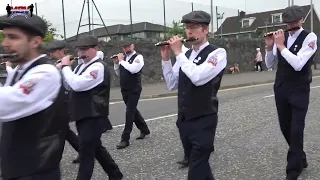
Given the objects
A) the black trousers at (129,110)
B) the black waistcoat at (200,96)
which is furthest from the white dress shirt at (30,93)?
the black trousers at (129,110)

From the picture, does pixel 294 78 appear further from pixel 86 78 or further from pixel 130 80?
pixel 130 80

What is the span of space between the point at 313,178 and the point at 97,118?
8.39 feet

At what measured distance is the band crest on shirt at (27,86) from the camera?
2.45 metres

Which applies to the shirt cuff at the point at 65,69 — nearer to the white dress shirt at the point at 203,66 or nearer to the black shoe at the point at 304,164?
the white dress shirt at the point at 203,66

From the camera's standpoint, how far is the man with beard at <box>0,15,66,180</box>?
2.45m

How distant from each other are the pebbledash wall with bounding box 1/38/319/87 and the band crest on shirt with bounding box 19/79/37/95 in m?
11.1

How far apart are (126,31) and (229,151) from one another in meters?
20.9

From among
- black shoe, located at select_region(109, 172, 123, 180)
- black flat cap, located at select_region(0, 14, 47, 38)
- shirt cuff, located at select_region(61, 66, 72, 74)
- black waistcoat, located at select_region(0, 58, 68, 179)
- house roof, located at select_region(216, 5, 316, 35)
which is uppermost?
house roof, located at select_region(216, 5, 316, 35)

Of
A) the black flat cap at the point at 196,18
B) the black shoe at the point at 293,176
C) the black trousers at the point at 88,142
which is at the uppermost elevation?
the black flat cap at the point at 196,18

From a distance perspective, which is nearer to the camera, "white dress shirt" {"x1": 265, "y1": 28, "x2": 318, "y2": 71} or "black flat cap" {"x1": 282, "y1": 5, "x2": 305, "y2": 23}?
"white dress shirt" {"x1": 265, "y1": 28, "x2": 318, "y2": 71}

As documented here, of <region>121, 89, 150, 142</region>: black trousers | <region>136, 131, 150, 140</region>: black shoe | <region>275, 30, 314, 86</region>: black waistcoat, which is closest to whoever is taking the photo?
<region>275, 30, 314, 86</region>: black waistcoat

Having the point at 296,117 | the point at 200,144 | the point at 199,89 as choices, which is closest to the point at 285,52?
the point at 296,117

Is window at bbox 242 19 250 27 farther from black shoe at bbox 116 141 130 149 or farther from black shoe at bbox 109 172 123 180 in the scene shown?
black shoe at bbox 109 172 123 180

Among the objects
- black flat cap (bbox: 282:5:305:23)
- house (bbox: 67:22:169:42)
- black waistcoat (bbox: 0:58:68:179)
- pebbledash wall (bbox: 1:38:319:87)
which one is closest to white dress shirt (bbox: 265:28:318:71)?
black flat cap (bbox: 282:5:305:23)
